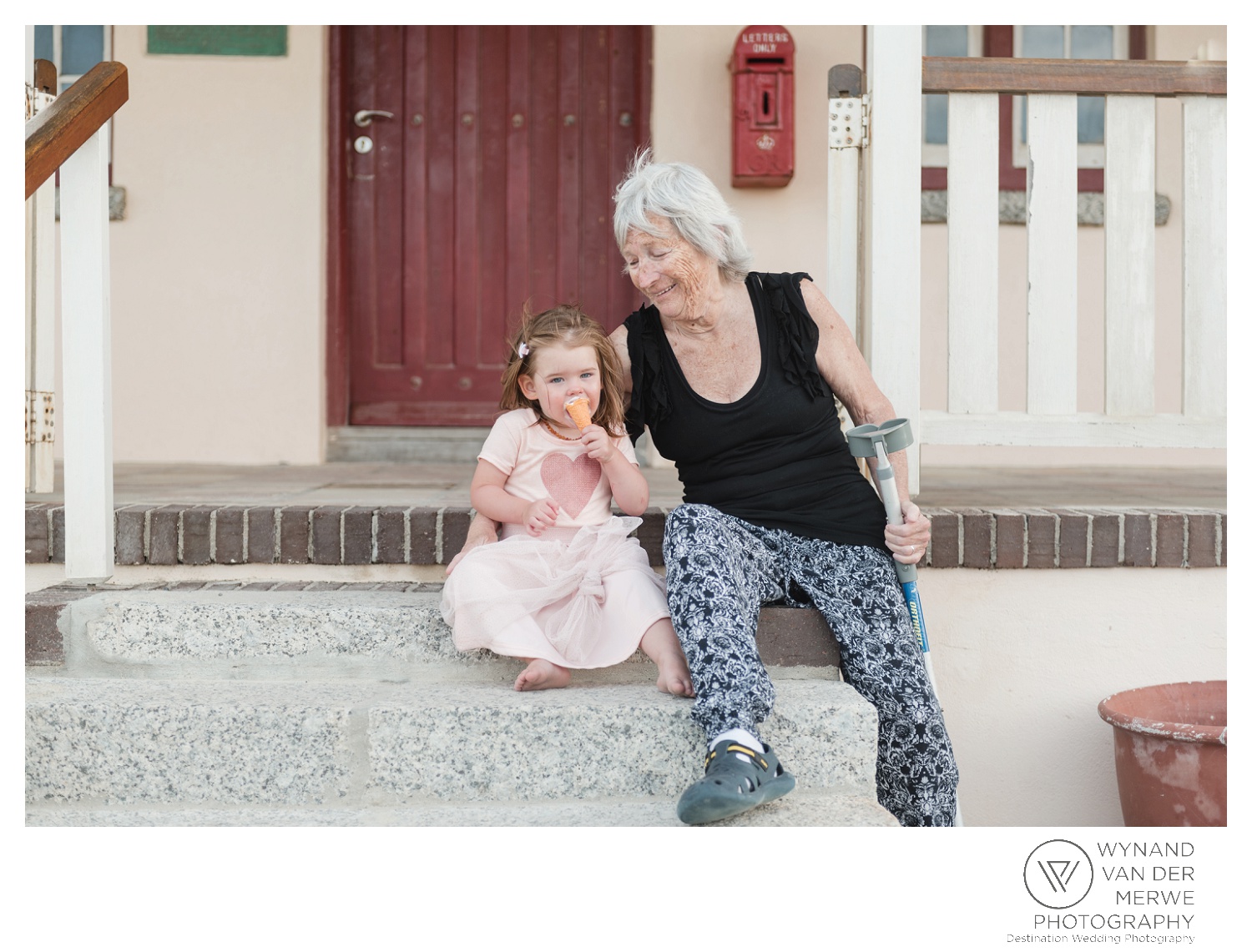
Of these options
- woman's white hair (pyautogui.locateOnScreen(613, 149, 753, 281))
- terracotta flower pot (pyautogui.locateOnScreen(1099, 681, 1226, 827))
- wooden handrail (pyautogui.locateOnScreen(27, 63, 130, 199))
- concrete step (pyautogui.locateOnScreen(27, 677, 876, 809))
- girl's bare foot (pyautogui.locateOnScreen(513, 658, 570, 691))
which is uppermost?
wooden handrail (pyautogui.locateOnScreen(27, 63, 130, 199))

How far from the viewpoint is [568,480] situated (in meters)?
2.20

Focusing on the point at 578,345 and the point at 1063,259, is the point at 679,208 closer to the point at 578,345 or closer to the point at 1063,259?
the point at 578,345

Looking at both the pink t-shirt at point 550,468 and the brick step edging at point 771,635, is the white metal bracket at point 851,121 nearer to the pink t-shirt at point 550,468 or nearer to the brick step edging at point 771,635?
the pink t-shirt at point 550,468

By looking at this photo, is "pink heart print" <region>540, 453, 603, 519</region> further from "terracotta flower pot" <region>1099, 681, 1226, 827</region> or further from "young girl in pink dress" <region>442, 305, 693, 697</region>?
"terracotta flower pot" <region>1099, 681, 1226, 827</region>

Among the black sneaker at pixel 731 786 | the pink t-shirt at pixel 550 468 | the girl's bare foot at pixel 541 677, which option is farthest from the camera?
the pink t-shirt at pixel 550 468

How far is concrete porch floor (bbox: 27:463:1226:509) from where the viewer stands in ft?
9.07

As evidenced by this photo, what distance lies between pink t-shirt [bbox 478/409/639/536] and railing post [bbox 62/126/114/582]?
854mm

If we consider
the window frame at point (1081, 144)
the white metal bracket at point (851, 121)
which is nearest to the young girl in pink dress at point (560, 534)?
the white metal bracket at point (851, 121)

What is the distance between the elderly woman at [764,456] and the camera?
6.68 feet

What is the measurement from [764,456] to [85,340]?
145cm

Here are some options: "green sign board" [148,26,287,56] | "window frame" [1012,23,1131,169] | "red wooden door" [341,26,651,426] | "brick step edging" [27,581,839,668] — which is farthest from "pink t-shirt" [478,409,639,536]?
"window frame" [1012,23,1131,169]

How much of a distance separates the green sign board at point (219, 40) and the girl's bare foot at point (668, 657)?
130 inches

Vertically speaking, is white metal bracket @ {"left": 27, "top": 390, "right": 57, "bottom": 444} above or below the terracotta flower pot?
above
